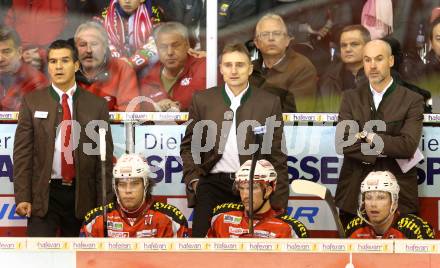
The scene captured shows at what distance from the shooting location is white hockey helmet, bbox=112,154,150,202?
7.38 meters

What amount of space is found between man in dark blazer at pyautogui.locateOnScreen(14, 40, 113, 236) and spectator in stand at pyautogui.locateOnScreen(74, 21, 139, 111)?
0.77 m

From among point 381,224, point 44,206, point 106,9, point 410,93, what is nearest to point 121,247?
point 381,224

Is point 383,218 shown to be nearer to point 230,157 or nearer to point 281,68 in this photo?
point 230,157

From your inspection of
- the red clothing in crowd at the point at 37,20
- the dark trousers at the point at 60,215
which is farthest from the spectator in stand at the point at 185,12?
the dark trousers at the point at 60,215

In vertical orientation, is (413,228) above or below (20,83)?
below

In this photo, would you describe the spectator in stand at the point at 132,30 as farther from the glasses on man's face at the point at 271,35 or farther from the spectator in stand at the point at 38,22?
the glasses on man's face at the point at 271,35

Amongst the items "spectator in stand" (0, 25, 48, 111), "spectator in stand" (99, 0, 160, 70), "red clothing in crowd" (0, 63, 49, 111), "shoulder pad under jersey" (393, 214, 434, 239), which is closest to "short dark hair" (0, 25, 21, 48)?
"spectator in stand" (0, 25, 48, 111)

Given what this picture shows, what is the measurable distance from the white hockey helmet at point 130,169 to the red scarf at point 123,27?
176 centimetres

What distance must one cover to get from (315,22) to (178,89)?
1166 millimetres

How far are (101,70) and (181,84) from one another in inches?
25.1

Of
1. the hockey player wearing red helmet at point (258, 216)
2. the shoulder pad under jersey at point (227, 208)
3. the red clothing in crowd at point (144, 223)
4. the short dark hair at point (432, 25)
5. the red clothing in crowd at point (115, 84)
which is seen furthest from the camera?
the red clothing in crowd at point (115, 84)

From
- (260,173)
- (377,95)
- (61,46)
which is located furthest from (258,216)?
(61,46)

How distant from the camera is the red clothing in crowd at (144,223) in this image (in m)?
7.30

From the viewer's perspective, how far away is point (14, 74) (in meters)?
9.10
